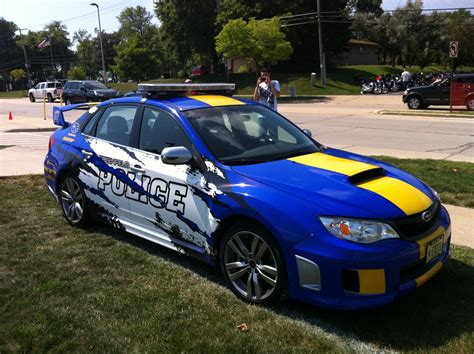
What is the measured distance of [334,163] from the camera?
4.05m

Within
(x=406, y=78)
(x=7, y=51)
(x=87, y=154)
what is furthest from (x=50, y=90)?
(x=7, y=51)

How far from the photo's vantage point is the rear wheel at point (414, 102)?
22.5 metres

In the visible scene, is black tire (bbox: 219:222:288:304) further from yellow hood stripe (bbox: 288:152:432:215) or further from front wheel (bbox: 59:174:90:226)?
front wheel (bbox: 59:174:90:226)

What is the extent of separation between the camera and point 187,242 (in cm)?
416

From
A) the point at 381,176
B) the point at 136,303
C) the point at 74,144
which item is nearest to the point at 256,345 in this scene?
the point at 136,303

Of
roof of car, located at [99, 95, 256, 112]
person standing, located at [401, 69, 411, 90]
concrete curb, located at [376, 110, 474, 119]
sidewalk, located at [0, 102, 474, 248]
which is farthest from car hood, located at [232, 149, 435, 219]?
person standing, located at [401, 69, 411, 90]

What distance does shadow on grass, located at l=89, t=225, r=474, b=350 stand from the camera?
3188mm

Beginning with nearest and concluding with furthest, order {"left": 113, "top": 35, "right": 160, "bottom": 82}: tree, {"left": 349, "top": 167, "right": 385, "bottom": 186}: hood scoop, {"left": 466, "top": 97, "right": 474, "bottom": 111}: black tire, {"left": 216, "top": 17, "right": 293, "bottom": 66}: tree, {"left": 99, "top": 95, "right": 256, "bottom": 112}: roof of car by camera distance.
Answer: {"left": 349, "top": 167, "right": 385, "bottom": 186}: hood scoop → {"left": 99, "top": 95, "right": 256, "bottom": 112}: roof of car → {"left": 466, "top": 97, "right": 474, "bottom": 111}: black tire → {"left": 216, "top": 17, "right": 293, "bottom": 66}: tree → {"left": 113, "top": 35, "right": 160, "bottom": 82}: tree

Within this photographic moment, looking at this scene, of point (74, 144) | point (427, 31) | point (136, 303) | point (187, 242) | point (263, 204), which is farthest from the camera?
point (427, 31)

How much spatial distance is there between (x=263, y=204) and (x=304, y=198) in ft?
0.99

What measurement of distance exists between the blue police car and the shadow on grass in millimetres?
252

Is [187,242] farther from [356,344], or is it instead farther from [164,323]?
[356,344]

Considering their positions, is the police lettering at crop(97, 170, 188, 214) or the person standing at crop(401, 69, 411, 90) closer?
the police lettering at crop(97, 170, 188, 214)

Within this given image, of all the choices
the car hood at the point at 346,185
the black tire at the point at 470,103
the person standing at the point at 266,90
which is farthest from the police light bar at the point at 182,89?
the black tire at the point at 470,103
